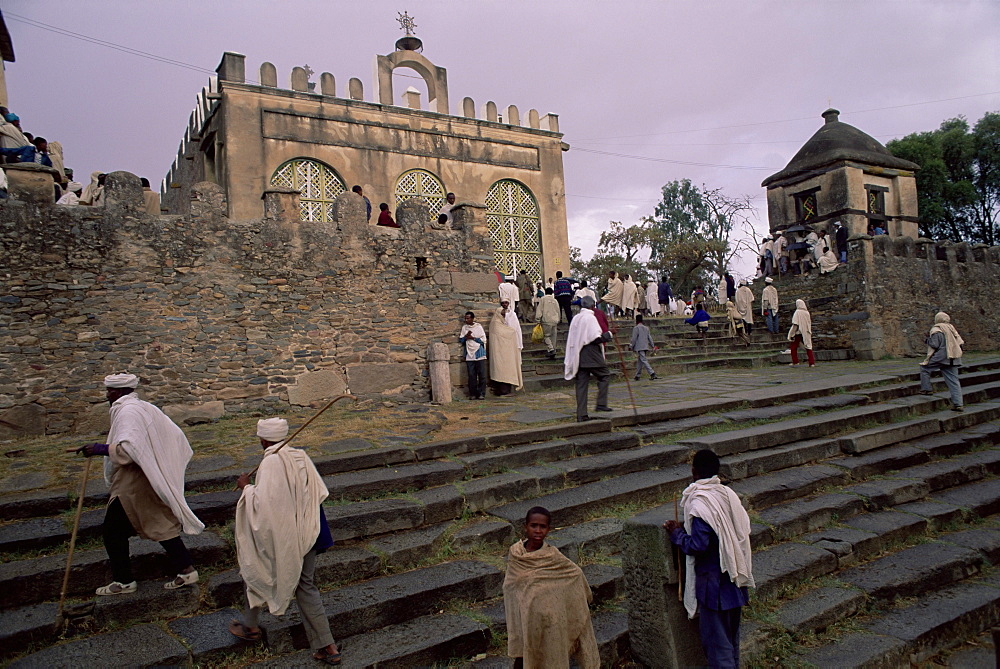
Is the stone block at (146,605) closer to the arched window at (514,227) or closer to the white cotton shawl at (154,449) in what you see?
the white cotton shawl at (154,449)

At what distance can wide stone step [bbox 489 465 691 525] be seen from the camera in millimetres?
5453

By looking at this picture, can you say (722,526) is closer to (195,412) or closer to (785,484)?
(785,484)

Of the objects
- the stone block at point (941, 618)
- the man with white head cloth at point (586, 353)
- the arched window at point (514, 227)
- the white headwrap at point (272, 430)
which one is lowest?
the stone block at point (941, 618)

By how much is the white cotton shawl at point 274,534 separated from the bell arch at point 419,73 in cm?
1604

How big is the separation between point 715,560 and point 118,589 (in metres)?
3.69

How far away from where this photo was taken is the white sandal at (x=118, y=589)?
3943 millimetres

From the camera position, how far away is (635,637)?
12.9 feet

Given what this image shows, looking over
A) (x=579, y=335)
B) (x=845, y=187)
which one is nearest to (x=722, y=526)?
(x=579, y=335)

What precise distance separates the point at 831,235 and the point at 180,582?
66.9 feet

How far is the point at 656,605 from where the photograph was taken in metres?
3.78

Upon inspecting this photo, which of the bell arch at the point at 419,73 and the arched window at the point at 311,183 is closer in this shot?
the arched window at the point at 311,183

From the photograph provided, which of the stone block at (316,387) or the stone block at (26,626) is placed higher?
the stone block at (316,387)

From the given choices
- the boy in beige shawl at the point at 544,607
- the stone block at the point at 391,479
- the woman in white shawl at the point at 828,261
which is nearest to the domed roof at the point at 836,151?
the woman in white shawl at the point at 828,261

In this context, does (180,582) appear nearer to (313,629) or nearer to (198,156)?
(313,629)
